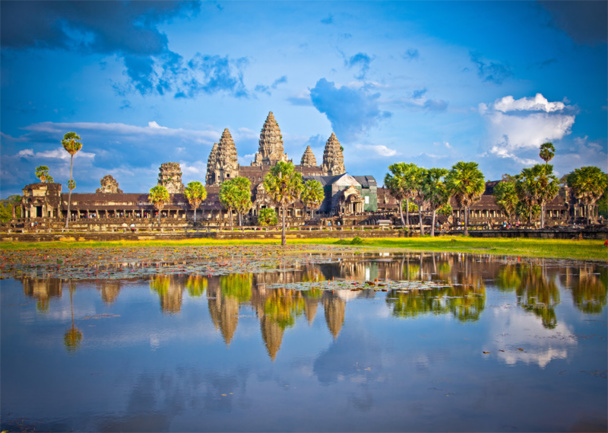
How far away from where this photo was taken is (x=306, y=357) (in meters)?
10.1

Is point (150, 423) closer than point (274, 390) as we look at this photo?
Yes

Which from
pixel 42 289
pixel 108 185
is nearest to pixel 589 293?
pixel 42 289

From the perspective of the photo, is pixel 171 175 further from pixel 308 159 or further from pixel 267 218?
pixel 267 218

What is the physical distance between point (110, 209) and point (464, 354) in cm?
10028

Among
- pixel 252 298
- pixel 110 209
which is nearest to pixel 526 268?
pixel 252 298

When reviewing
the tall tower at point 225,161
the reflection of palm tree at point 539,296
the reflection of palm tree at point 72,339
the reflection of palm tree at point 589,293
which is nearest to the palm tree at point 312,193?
the tall tower at point 225,161

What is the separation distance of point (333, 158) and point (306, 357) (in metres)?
147

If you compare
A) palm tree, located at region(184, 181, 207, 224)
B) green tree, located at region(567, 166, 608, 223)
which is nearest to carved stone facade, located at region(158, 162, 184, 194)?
palm tree, located at region(184, 181, 207, 224)

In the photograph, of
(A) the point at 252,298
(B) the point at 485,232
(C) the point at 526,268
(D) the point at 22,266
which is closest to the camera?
(A) the point at 252,298

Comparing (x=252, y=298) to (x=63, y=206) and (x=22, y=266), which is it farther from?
(x=63, y=206)

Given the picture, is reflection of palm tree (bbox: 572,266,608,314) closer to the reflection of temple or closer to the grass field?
the grass field

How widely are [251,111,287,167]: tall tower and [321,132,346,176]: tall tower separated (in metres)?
12.2

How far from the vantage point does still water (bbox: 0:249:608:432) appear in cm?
740

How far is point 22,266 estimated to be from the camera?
2750 centimetres
